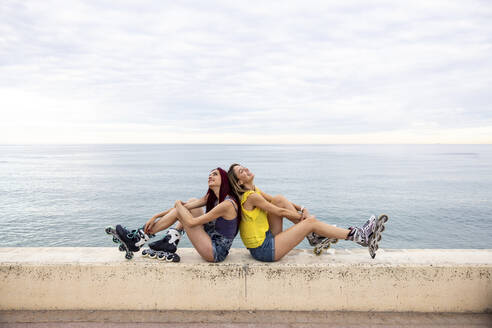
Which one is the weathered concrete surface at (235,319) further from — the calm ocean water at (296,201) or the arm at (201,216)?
the calm ocean water at (296,201)

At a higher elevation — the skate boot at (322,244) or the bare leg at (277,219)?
the bare leg at (277,219)

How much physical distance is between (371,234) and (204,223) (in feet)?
6.44

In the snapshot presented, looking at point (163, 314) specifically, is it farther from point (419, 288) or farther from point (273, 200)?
point (419, 288)

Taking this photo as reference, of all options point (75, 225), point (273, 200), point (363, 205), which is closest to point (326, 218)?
point (363, 205)

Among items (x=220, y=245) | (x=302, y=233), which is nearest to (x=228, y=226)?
(x=220, y=245)

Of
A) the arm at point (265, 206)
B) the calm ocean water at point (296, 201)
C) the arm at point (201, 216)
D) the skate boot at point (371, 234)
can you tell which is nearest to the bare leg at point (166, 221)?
the arm at point (201, 216)

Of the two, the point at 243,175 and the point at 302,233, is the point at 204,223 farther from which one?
the point at 302,233

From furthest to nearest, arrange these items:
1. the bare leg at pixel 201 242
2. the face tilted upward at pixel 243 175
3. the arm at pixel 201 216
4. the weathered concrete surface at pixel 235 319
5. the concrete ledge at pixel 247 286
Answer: the face tilted upward at pixel 243 175
the arm at pixel 201 216
the bare leg at pixel 201 242
the concrete ledge at pixel 247 286
the weathered concrete surface at pixel 235 319

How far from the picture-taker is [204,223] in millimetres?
4043

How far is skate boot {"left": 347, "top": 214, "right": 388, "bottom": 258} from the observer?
12.6ft

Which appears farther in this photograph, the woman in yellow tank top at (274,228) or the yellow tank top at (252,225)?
the yellow tank top at (252,225)

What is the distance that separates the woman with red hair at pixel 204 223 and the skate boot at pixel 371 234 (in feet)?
4.61

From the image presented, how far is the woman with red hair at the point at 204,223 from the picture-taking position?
3834 millimetres

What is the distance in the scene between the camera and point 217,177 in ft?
13.4
